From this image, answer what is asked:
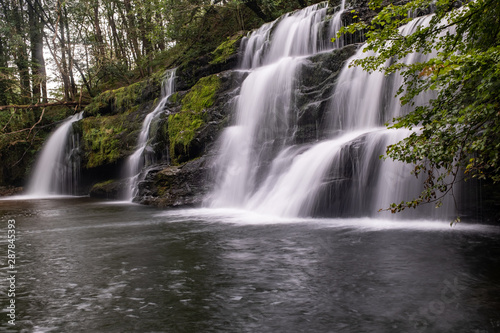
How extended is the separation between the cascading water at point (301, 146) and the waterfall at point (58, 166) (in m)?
8.60

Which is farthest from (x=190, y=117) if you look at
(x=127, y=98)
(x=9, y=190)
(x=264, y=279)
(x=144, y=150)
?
(x=9, y=190)

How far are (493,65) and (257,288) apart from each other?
9.33 feet

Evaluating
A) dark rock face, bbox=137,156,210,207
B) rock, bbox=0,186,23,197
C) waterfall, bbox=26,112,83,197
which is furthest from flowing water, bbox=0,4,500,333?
rock, bbox=0,186,23,197

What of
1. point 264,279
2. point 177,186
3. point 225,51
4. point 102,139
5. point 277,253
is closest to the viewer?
point 264,279

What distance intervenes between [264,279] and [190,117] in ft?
31.4

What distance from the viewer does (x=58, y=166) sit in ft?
58.4

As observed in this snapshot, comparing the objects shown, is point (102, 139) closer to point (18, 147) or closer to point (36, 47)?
point (18, 147)

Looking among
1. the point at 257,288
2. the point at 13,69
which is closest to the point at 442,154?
A: the point at 257,288

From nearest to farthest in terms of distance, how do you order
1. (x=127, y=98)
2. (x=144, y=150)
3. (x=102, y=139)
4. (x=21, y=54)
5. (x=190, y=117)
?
1. (x=190, y=117)
2. (x=144, y=150)
3. (x=102, y=139)
4. (x=127, y=98)
5. (x=21, y=54)

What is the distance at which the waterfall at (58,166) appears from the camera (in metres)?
17.3

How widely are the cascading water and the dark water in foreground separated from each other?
2.88 ft

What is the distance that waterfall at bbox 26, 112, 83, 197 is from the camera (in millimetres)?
17281

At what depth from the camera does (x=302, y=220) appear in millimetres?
7668

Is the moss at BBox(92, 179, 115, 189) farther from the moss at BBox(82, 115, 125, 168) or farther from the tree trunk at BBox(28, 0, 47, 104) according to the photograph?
the tree trunk at BBox(28, 0, 47, 104)
